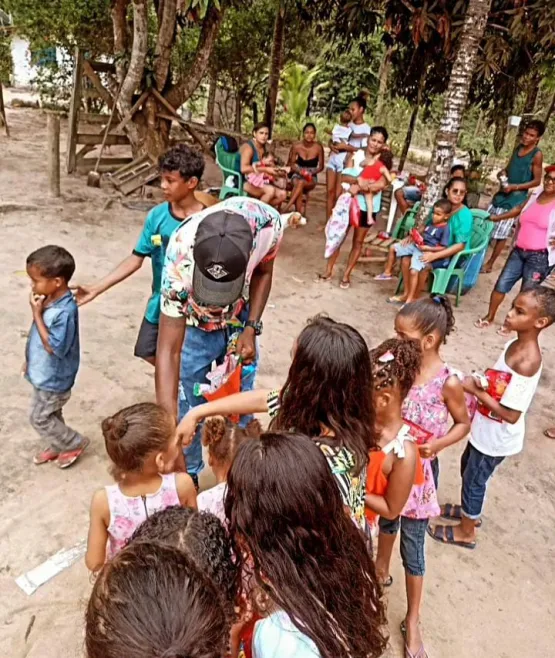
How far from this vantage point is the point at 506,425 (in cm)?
248

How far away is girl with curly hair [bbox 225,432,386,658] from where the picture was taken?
3.76 ft

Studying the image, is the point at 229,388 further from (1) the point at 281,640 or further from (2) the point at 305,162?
(2) the point at 305,162

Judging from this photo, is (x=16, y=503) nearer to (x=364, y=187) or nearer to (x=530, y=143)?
(x=364, y=187)

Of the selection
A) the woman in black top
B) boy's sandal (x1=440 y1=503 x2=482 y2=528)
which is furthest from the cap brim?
the woman in black top

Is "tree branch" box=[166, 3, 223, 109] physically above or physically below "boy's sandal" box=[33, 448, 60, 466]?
above

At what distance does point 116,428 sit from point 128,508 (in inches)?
10.6

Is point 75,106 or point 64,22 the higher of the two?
point 64,22

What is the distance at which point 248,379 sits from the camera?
2.82m

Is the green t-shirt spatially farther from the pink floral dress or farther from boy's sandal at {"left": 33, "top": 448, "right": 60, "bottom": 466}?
the pink floral dress

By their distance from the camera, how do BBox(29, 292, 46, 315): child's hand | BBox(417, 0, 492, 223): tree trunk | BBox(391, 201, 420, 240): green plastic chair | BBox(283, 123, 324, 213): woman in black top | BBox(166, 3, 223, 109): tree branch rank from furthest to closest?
BBox(166, 3, 223, 109): tree branch < BBox(283, 123, 324, 213): woman in black top < BBox(391, 201, 420, 240): green plastic chair < BBox(417, 0, 492, 223): tree trunk < BBox(29, 292, 46, 315): child's hand

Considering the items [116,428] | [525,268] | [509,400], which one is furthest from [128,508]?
[525,268]

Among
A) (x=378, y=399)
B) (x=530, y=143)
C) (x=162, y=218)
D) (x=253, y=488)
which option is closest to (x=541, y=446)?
(x=378, y=399)

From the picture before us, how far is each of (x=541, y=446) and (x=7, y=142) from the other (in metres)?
10.7

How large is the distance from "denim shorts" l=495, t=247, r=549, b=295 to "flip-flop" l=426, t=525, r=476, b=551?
278 cm
